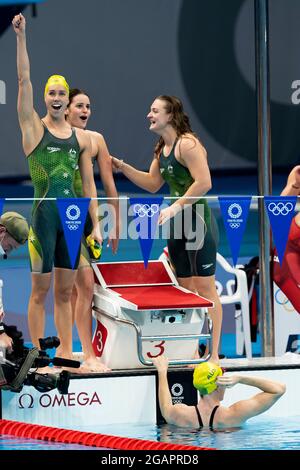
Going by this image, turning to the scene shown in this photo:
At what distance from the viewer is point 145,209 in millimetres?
8508

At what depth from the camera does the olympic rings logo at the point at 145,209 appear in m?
8.49

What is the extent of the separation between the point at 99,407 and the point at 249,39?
8.06m

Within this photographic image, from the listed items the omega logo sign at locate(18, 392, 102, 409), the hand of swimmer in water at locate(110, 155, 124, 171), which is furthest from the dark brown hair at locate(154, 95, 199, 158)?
the omega logo sign at locate(18, 392, 102, 409)

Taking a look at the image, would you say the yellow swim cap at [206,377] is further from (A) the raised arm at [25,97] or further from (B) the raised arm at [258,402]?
(A) the raised arm at [25,97]

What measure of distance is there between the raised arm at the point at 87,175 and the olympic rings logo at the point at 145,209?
0.90ft

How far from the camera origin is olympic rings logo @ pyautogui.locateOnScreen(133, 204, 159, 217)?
27.9 ft

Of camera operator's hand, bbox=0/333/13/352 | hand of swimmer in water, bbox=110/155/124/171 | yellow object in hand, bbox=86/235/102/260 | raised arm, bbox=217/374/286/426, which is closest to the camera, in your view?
camera operator's hand, bbox=0/333/13/352

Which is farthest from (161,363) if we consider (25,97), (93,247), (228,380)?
(25,97)

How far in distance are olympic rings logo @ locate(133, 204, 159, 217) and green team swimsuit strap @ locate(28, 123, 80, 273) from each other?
469 mm

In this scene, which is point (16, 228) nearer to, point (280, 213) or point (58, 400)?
point (58, 400)

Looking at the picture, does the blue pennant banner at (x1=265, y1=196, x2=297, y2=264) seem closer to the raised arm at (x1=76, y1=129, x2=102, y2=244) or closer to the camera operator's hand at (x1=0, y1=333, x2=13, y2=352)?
the raised arm at (x1=76, y1=129, x2=102, y2=244)

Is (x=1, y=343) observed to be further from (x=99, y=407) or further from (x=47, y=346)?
(x=99, y=407)

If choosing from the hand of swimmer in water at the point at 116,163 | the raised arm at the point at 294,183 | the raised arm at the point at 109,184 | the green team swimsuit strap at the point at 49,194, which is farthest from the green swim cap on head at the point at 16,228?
the raised arm at the point at 294,183
